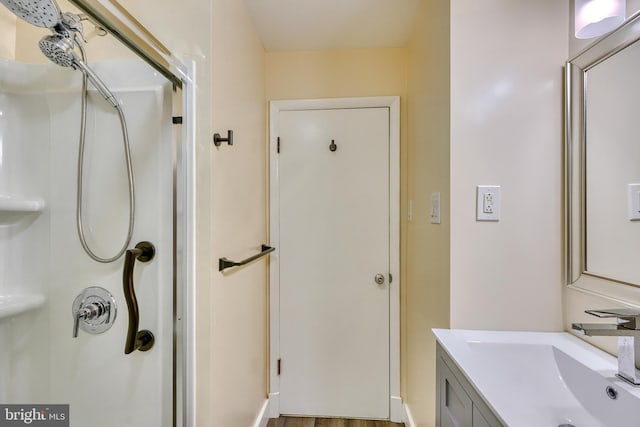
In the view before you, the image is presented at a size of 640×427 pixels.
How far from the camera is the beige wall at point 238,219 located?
1.18 m

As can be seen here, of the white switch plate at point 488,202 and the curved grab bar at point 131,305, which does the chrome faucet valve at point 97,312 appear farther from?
the white switch plate at point 488,202

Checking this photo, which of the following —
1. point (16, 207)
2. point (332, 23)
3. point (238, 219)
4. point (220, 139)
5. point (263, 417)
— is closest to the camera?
point (16, 207)

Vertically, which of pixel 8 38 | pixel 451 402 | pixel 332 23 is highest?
pixel 332 23

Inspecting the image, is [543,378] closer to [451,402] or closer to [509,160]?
[451,402]

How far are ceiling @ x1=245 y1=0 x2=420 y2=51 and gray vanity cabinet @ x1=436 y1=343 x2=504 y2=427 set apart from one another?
1.69m

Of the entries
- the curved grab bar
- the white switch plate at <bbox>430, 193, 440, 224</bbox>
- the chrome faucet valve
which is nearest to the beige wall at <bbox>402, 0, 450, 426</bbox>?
the white switch plate at <bbox>430, 193, 440, 224</bbox>

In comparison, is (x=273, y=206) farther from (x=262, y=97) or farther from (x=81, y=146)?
(x=81, y=146)

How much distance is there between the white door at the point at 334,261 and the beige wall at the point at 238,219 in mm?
183

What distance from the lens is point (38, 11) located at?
81 cm

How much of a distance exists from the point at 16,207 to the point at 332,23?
1.74 meters

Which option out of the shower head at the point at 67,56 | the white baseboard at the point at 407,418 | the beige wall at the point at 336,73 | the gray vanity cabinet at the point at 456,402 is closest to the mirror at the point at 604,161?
the gray vanity cabinet at the point at 456,402

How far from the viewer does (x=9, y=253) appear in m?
1.11

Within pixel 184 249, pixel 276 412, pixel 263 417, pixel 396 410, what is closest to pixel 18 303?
pixel 184 249

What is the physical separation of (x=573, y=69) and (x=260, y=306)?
1902mm
